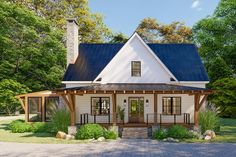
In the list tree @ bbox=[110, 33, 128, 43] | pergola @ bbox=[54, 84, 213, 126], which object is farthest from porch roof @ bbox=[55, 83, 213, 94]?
tree @ bbox=[110, 33, 128, 43]

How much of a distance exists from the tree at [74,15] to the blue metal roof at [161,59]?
57.7 feet

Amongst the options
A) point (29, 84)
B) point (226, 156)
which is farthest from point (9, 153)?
point (29, 84)

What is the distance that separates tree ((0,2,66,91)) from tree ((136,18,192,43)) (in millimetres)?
15789

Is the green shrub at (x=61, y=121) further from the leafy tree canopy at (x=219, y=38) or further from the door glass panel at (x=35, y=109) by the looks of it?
the leafy tree canopy at (x=219, y=38)

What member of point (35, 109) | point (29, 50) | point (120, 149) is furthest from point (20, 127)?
point (29, 50)

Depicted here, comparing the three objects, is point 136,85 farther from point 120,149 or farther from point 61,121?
point 120,149

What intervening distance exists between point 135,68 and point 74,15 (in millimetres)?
24304

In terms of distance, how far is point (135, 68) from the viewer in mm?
24078

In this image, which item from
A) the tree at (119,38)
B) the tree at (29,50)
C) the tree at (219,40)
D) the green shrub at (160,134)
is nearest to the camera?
the green shrub at (160,134)

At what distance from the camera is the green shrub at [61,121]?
21.7 m

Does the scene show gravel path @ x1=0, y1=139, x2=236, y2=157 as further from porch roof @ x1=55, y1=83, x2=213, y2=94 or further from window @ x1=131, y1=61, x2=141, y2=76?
window @ x1=131, y1=61, x2=141, y2=76

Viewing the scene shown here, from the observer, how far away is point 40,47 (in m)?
38.1

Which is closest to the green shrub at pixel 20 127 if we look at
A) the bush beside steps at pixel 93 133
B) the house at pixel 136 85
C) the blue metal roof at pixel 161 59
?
the house at pixel 136 85

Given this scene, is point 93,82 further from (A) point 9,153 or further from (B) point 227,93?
(B) point 227,93
